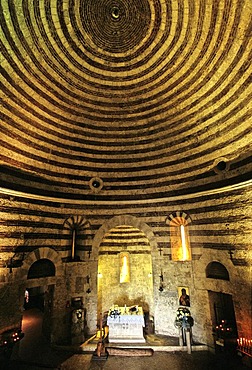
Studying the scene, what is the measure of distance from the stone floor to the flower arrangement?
98 cm

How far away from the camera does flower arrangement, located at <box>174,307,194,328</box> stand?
9.47 meters

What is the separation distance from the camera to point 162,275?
11.4 meters

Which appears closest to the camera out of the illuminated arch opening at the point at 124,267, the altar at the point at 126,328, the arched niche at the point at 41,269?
the arched niche at the point at 41,269

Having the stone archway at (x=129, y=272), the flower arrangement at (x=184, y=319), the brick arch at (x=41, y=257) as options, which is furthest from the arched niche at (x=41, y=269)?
the flower arrangement at (x=184, y=319)

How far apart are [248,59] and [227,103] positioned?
177 centimetres

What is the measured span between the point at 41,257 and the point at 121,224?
4427 millimetres

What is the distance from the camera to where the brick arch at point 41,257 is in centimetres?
961

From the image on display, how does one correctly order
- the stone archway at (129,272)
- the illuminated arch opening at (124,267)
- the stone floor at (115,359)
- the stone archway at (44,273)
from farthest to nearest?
the illuminated arch opening at (124,267) → the stone archway at (129,272) → the stone archway at (44,273) → the stone floor at (115,359)

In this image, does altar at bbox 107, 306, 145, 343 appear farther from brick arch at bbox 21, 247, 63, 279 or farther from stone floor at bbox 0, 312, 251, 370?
brick arch at bbox 21, 247, 63, 279

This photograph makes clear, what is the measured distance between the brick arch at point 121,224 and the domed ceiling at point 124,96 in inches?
51.5

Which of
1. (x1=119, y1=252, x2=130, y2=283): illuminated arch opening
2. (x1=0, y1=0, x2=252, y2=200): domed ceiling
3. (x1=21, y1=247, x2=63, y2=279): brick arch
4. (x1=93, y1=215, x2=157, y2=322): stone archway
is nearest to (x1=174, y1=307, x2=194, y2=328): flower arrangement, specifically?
(x1=93, y1=215, x2=157, y2=322): stone archway

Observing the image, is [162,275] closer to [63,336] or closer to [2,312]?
[63,336]

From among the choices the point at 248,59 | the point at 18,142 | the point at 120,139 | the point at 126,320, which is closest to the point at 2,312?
the point at 126,320

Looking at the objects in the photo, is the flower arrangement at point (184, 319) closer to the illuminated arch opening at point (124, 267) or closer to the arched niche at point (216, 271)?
the arched niche at point (216, 271)
